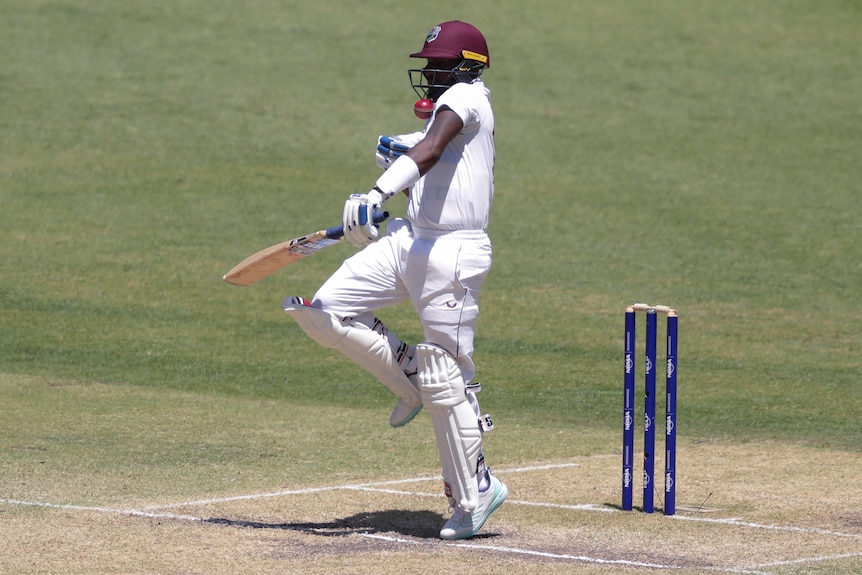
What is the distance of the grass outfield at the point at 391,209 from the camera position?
8.63 metres

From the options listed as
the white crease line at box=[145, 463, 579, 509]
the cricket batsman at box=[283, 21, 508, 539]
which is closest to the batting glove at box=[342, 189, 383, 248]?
the cricket batsman at box=[283, 21, 508, 539]

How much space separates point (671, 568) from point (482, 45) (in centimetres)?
255

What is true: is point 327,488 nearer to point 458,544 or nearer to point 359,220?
point 458,544

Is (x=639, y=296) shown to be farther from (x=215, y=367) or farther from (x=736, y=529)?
(x=736, y=529)

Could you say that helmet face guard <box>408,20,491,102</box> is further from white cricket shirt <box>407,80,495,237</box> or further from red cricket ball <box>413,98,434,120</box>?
white cricket shirt <box>407,80,495,237</box>

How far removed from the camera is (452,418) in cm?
612

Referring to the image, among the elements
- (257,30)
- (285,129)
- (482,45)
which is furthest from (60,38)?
(482,45)

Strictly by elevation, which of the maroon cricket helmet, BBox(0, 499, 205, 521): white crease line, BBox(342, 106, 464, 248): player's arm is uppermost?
the maroon cricket helmet

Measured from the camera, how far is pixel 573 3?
24.1 metres

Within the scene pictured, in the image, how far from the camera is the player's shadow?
627 cm

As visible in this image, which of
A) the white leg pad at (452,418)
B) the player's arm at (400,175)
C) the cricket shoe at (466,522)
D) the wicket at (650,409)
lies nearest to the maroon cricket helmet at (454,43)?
the player's arm at (400,175)

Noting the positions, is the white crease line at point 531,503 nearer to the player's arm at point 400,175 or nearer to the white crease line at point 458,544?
the white crease line at point 458,544

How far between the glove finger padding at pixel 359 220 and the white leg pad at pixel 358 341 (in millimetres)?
603

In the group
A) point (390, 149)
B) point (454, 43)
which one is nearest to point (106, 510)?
point (390, 149)
